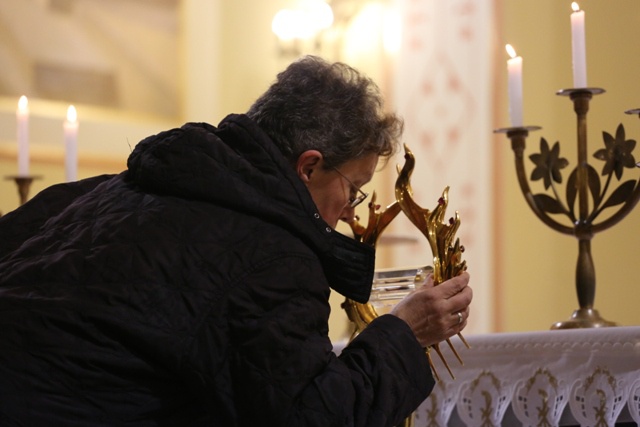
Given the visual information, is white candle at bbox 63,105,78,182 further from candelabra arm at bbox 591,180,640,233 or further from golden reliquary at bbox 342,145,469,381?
→ candelabra arm at bbox 591,180,640,233

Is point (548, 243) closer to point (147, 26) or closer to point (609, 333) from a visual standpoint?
point (147, 26)

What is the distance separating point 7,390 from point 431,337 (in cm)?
75

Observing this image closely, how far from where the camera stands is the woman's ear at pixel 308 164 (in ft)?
6.58

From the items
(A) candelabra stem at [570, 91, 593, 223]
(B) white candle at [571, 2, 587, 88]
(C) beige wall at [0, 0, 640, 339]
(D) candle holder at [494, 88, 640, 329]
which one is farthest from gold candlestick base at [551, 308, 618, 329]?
(C) beige wall at [0, 0, 640, 339]

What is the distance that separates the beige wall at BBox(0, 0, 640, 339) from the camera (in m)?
5.12

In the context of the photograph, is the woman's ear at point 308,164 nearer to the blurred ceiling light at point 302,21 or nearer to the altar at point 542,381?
the altar at point 542,381

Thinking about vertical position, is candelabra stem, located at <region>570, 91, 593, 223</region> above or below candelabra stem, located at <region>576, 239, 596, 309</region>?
above

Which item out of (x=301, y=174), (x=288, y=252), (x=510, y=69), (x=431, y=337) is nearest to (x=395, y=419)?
(x=431, y=337)

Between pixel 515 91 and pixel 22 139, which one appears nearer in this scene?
pixel 515 91

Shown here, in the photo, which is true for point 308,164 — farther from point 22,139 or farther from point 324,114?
point 22,139

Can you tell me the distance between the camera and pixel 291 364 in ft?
5.56

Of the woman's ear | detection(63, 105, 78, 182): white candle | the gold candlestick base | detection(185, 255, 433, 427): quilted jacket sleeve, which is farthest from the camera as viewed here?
detection(63, 105, 78, 182): white candle

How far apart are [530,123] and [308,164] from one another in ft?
12.4

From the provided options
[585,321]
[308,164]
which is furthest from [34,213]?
[585,321]
